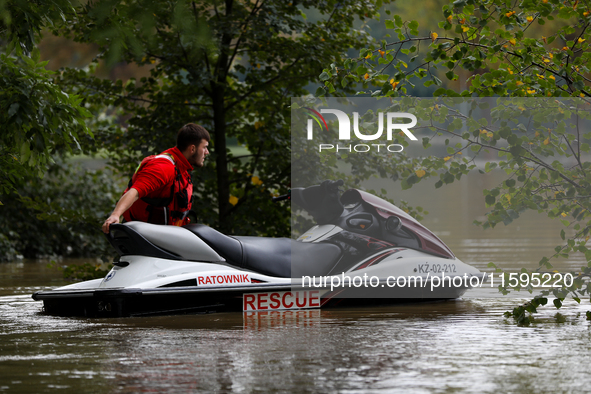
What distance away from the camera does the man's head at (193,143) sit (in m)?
6.57

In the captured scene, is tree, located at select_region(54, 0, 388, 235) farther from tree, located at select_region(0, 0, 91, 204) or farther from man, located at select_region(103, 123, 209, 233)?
man, located at select_region(103, 123, 209, 233)

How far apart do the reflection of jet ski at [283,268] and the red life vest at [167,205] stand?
30cm

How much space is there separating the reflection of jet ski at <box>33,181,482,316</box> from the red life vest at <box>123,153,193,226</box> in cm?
30

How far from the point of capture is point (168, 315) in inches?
238

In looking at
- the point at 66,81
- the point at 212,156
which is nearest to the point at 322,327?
the point at 212,156

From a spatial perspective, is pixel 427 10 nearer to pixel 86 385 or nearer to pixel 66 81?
pixel 66 81

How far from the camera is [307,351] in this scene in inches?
179

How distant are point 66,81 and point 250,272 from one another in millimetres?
4976

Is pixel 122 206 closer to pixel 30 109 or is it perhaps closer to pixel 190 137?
pixel 190 137

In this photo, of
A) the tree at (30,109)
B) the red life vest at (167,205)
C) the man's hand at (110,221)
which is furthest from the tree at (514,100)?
the tree at (30,109)

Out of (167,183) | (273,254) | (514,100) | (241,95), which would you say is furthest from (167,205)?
(241,95)

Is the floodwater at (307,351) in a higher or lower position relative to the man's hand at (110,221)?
lower

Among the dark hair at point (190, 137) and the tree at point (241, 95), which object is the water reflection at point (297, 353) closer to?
the dark hair at point (190, 137)

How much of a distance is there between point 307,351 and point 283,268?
1964mm
